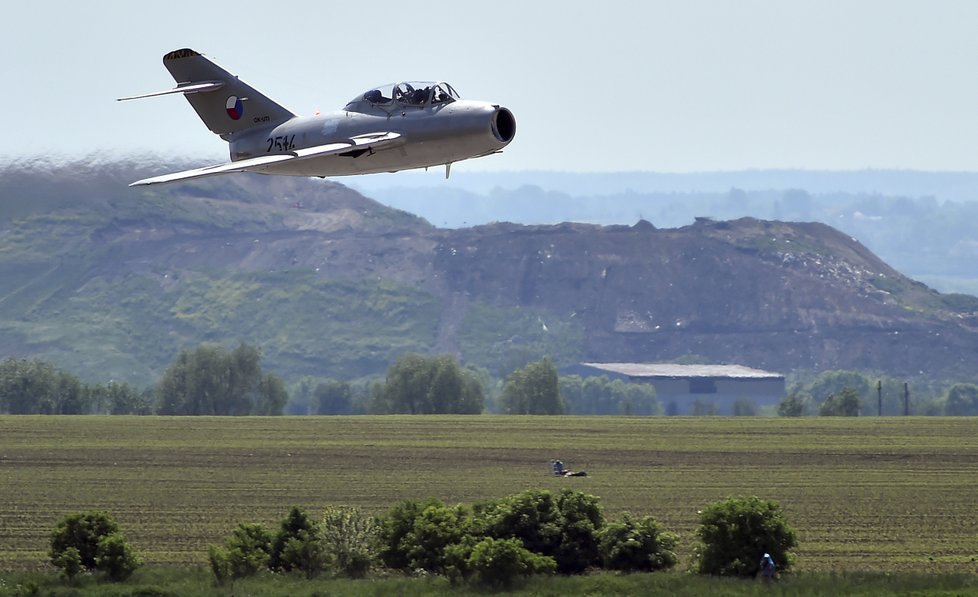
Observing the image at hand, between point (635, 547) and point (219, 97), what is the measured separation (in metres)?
23.1

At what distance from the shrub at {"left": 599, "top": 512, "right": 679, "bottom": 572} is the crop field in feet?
13.0

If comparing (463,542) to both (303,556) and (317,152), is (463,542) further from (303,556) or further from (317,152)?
(317,152)

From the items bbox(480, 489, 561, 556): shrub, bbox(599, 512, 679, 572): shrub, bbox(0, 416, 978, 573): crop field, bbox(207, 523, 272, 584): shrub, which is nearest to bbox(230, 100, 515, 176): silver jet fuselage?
bbox(480, 489, 561, 556): shrub

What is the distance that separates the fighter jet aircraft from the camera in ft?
164

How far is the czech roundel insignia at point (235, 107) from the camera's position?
191 ft

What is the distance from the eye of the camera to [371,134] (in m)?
51.9

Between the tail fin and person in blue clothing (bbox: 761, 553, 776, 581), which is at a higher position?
the tail fin

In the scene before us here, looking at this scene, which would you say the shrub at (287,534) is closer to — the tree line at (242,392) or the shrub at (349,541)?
the shrub at (349,541)

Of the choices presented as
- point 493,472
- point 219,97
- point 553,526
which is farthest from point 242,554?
point 493,472

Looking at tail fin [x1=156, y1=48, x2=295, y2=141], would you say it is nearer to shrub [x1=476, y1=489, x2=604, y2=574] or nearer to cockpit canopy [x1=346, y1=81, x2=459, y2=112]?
cockpit canopy [x1=346, y1=81, x2=459, y2=112]

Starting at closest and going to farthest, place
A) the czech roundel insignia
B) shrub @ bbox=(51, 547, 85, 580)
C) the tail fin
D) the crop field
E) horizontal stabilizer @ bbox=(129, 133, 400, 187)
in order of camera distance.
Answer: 1. shrub @ bbox=(51, 547, 85, 580)
2. horizontal stabilizer @ bbox=(129, 133, 400, 187)
3. the tail fin
4. the czech roundel insignia
5. the crop field

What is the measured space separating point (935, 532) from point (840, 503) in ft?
34.1

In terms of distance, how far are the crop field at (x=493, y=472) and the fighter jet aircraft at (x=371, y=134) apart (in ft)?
50.8

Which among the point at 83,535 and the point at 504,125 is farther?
the point at 83,535
